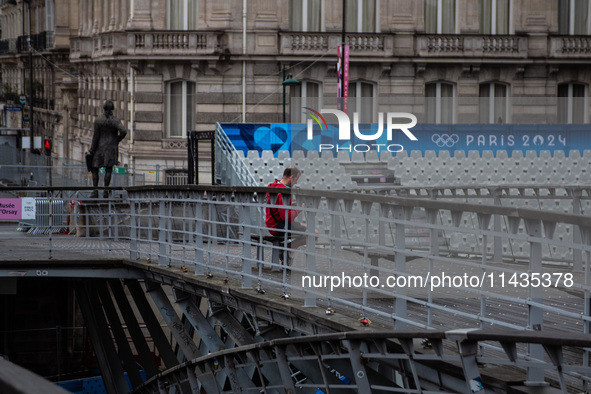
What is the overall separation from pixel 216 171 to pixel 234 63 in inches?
495

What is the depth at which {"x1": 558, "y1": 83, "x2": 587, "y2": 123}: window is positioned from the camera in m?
40.2

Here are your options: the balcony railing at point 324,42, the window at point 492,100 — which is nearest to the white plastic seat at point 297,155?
the balcony railing at point 324,42

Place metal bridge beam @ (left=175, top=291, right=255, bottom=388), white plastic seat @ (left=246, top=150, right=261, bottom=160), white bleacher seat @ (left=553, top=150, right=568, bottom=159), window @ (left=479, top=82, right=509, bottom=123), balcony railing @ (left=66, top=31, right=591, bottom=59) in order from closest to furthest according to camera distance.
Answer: metal bridge beam @ (left=175, top=291, right=255, bottom=388), white bleacher seat @ (left=553, top=150, right=568, bottom=159), white plastic seat @ (left=246, top=150, right=261, bottom=160), balcony railing @ (left=66, top=31, right=591, bottom=59), window @ (left=479, top=82, right=509, bottom=123)

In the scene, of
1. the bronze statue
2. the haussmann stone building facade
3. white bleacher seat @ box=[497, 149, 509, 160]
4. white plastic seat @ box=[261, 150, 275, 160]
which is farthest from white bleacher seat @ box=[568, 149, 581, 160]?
the haussmann stone building facade

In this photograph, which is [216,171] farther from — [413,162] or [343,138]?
[413,162]

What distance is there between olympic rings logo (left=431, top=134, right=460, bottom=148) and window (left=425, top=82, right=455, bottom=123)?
14.3 metres

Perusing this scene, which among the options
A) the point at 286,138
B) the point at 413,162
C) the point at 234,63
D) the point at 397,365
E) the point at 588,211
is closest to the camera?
the point at 397,365

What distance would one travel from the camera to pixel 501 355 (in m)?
8.40

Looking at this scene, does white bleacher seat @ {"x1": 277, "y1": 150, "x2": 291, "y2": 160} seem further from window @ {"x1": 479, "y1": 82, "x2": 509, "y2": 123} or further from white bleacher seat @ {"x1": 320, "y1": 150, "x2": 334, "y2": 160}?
window @ {"x1": 479, "y1": 82, "x2": 509, "y2": 123}

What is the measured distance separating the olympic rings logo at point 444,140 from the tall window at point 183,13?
16097 mm

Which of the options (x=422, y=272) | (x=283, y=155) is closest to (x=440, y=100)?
(x=283, y=155)

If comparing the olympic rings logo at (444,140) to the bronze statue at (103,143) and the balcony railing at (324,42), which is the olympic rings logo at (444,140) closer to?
the bronze statue at (103,143)

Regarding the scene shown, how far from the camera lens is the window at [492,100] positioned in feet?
134

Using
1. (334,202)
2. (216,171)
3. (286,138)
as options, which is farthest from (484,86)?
(334,202)
